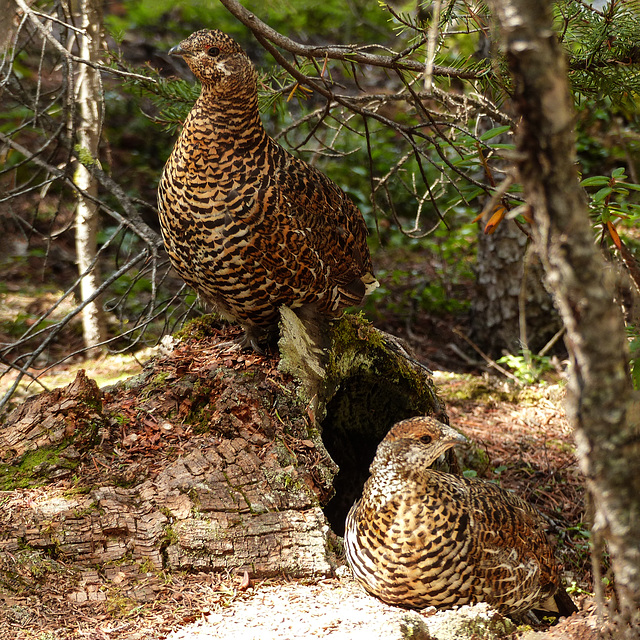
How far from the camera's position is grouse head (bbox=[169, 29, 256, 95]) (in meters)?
3.31

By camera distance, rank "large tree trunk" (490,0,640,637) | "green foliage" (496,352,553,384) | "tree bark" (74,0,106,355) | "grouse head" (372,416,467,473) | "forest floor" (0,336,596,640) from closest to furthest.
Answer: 1. "large tree trunk" (490,0,640,637)
2. "forest floor" (0,336,596,640)
3. "grouse head" (372,416,467,473)
4. "tree bark" (74,0,106,355)
5. "green foliage" (496,352,553,384)

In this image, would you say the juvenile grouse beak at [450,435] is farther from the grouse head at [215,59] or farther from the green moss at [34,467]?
the grouse head at [215,59]

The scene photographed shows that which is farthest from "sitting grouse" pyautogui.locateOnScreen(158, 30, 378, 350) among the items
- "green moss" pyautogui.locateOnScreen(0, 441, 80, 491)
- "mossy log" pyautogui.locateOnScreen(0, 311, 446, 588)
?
"green moss" pyautogui.locateOnScreen(0, 441, 80, 491)

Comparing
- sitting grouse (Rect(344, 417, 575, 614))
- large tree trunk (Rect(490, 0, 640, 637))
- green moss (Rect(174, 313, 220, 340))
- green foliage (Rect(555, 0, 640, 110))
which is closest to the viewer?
large tree trunk (Rect(490, 0, 640, 637))

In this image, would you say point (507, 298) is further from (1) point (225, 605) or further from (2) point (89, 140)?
(1) point (225, 605)

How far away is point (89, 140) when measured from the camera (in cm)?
588

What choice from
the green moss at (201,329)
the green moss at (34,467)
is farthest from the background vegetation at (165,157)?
the green moss at (34,467)

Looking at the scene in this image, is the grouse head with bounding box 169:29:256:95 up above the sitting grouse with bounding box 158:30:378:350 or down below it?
above

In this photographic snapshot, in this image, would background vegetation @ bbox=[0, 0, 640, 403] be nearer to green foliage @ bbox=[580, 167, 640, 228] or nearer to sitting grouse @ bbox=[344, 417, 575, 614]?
green foliage @ bbox=[580, 167, 640, 228]

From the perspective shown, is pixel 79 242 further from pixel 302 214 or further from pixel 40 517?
pixel 40 517

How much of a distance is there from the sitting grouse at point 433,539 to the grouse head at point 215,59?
1.98 metres

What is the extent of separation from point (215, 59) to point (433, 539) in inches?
102

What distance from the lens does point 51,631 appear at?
254 centimetres

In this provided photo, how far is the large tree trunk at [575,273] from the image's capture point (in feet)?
4.43
